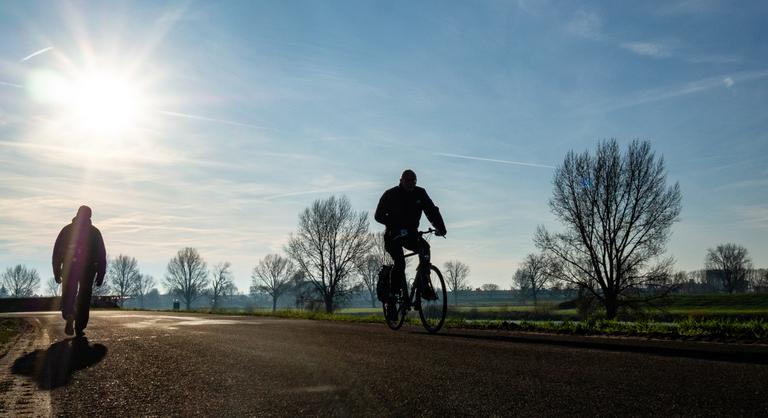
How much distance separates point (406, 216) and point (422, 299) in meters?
1.44

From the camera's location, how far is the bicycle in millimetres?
8125

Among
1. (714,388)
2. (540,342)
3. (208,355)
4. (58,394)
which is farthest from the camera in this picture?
(540,342)

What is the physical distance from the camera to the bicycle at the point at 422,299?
8125mm

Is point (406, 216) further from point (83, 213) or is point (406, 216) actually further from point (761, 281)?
point (761, 281)

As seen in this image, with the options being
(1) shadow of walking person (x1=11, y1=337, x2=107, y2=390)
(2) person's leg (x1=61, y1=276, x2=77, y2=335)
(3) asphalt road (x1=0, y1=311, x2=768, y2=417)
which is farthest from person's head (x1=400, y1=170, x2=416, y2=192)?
(2) person's leg (x1=61, y1=276, x2=77, y2=335)

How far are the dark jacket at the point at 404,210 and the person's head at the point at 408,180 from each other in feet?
0.21

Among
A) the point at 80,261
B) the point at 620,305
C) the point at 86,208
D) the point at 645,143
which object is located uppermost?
the point at 645,143

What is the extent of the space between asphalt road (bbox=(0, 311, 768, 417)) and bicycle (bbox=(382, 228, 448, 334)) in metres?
2.25

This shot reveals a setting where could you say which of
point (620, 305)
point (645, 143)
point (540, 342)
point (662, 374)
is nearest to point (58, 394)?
point (662, 374)

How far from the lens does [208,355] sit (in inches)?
205

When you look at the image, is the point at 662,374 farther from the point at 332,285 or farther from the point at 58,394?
the point at 332,285

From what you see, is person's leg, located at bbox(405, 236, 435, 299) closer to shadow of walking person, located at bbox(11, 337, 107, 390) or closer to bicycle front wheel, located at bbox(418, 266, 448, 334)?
bicycle front wheel, located at bbox(418, 266, 448, 334)

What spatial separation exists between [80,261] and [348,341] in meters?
5.58

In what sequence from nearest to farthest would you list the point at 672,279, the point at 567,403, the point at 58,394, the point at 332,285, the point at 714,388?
the point at 567,403 → the point at 714,388 → the point at 58,394 → the point at 672,279 → the point at 332,285
